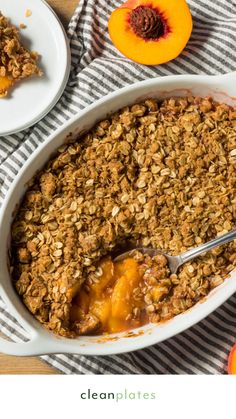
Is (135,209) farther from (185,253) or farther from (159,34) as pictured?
(159,34)

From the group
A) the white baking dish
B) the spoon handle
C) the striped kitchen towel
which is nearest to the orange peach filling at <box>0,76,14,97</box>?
the striped kitchen towel

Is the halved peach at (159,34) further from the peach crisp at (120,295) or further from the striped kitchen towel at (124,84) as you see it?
the peach crisp at (120,295)

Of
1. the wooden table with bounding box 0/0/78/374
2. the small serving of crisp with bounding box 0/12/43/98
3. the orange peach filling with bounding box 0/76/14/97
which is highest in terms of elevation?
the small serving of crisp with bounding box 0/12/43/98

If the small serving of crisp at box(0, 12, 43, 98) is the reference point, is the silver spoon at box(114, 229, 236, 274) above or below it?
below

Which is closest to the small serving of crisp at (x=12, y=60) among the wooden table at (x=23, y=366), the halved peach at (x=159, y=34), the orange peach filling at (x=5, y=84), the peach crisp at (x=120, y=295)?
the orange peach filling at (x=5, y=84)

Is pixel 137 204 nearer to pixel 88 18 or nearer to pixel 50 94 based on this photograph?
pixel 50 94

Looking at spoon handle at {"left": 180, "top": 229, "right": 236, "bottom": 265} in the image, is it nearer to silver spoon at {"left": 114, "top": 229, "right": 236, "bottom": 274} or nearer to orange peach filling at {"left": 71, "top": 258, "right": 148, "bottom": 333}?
silver spoon at {"left": 114, "top": 229, "right": 236, "bottom": 274}

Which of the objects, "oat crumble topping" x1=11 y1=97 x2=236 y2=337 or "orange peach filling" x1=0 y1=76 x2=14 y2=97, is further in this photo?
"orange peach filling" x1=0 y1=76 x2=14 y2=97
